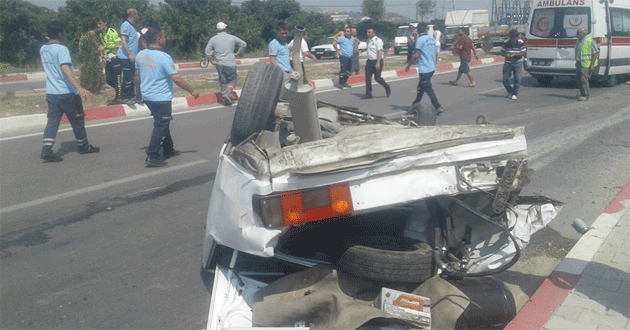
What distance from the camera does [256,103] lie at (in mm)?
3533

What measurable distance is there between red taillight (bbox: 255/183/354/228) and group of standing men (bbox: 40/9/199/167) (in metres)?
4.66

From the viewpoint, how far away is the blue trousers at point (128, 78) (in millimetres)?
11023

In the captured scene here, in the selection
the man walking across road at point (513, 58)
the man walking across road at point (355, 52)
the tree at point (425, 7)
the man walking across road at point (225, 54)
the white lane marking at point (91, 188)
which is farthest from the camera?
the tree at point (425, 7)

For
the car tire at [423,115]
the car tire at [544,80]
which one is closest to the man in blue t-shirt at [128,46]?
the car tire at [423,115]

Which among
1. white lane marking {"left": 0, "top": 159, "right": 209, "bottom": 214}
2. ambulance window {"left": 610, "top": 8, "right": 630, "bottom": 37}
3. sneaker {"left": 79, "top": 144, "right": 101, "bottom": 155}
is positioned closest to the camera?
white lane marking {"left": 0, "top": 159, "right": 209, "bottom": 214}

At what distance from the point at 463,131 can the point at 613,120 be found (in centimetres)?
898

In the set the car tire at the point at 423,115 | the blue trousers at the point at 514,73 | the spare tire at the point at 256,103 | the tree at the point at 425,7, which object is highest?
the spare tire at the point at 256,103

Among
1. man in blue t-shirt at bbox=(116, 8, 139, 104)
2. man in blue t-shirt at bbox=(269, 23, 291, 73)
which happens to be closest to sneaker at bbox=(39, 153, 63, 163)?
man in blue t-shirt at bbox=(116, 8, 139, 104)

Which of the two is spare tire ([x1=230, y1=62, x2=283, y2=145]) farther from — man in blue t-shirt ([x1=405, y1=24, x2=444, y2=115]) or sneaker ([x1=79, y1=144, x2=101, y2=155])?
man in blue t-shirt ([x1=405, y1=24, x2=444, y2=115])

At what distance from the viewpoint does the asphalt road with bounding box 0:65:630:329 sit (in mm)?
3768

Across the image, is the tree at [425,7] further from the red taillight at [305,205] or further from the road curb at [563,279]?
the red taillight at [305,205]

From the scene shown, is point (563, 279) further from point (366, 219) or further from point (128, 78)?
point (128, 78)

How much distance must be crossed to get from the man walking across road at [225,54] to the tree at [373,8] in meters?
51.1

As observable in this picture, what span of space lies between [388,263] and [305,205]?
0.50 metres
